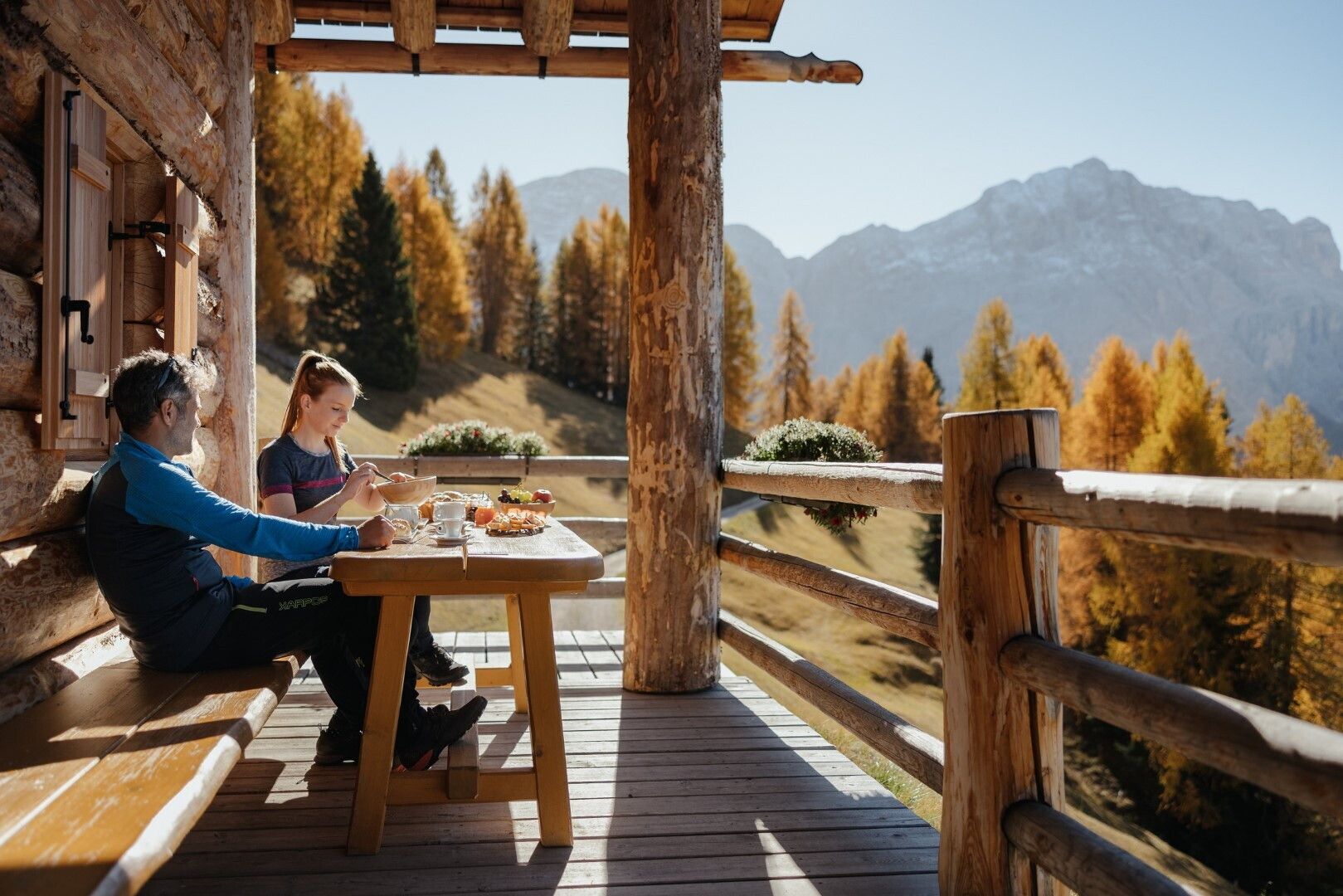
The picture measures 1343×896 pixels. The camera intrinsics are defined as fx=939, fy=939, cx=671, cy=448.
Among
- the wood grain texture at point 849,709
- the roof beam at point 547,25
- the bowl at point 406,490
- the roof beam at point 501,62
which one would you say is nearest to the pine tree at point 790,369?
the roof beam at point 501,62

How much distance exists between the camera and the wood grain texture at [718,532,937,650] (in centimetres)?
308

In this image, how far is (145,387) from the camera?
8.33ft

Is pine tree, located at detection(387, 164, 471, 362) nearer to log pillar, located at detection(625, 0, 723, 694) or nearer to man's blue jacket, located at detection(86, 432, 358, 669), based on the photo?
log pillar, located at detection(625, 0, 723, 694)

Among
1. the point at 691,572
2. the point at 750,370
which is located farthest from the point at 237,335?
the point at 750,370

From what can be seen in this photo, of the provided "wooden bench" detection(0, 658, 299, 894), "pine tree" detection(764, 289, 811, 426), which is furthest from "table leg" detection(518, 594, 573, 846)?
"pine tree" detection(764, 289, 811, 426)

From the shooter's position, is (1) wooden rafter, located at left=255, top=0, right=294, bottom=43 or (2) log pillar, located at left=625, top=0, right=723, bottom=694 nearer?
(2) log pillar, located at left=625, top=0, right=723, bottom=694

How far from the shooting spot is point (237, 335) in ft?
16.0

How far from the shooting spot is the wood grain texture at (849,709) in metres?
2.92

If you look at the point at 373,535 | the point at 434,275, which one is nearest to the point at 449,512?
the point at 373,535

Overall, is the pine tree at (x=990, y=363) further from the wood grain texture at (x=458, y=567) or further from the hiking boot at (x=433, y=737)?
the wood grain texture at (x=458, y=567)

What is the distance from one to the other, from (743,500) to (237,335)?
27.4 meters

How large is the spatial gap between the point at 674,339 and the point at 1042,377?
Answer: 1471 inches

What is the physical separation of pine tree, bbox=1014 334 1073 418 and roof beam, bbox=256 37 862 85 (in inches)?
1290

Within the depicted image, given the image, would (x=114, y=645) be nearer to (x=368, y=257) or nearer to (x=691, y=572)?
(x=691, y=572)
